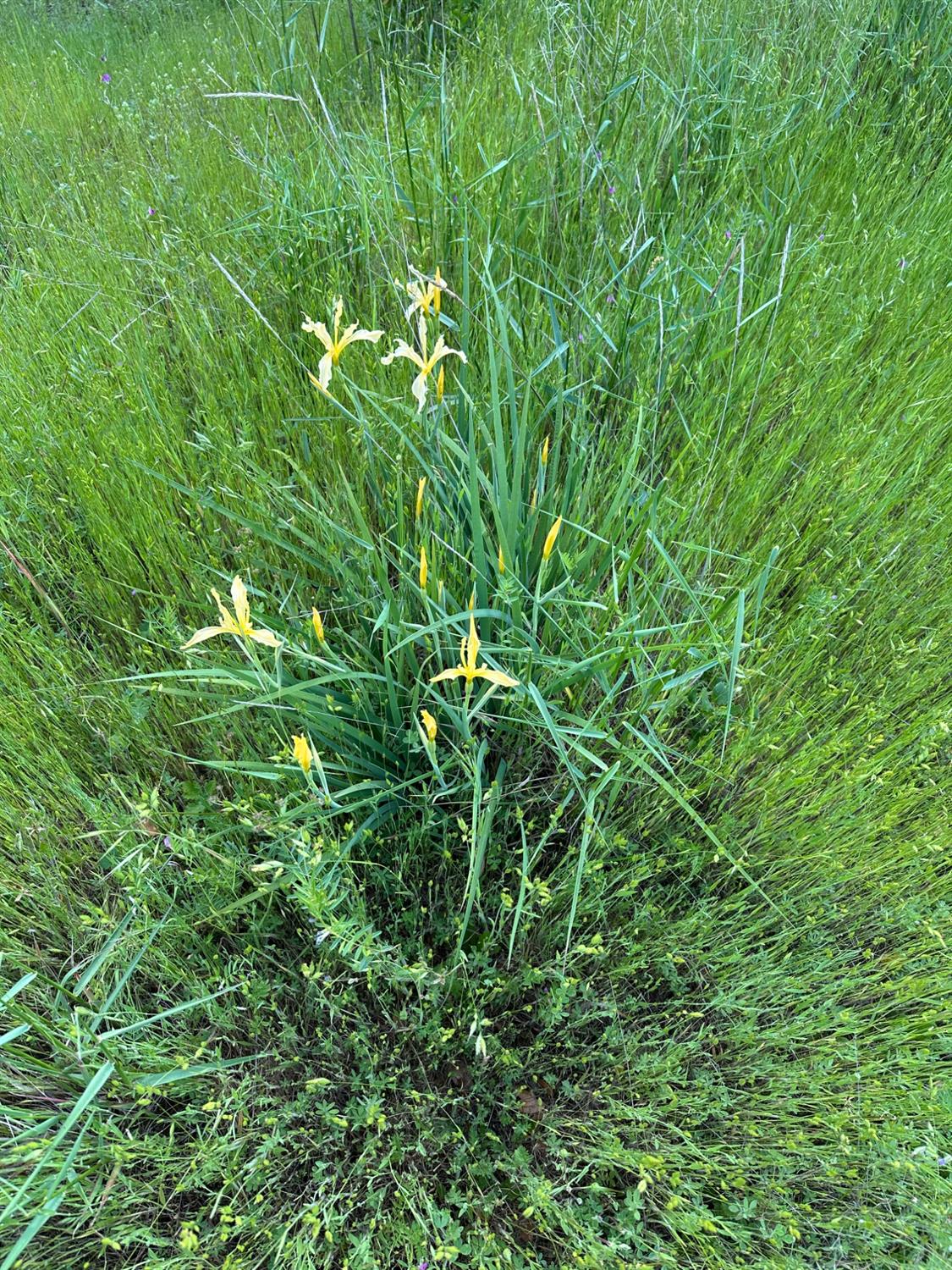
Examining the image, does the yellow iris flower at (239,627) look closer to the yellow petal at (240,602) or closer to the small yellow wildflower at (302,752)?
the yellow petal at (240,602)

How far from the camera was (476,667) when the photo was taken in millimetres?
1124

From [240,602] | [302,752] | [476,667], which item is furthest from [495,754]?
[240,602]

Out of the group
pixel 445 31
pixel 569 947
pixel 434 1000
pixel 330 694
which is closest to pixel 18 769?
pixel 330 694

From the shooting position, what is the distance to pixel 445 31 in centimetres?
283

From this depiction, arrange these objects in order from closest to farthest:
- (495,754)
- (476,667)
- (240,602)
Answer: (240,602)
(476,667)
(495,754)

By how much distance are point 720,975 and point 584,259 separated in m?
1.69

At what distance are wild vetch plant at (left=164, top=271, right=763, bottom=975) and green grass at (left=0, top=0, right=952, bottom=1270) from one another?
0.05 feet

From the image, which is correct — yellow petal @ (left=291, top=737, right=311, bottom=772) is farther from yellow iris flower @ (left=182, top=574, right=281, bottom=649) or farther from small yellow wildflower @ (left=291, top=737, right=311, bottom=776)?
yellow iris flower @ (left=182, top=574, right=281, bottom=649)

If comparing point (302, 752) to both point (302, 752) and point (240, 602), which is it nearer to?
point (302, 752)

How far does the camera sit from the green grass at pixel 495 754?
1094 millimetres

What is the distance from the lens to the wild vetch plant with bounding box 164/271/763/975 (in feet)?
3.76

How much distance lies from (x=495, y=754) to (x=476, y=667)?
0.27 m

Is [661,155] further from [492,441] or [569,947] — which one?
[569,947]

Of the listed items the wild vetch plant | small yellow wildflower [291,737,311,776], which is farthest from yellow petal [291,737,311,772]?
the wild vetch plant
